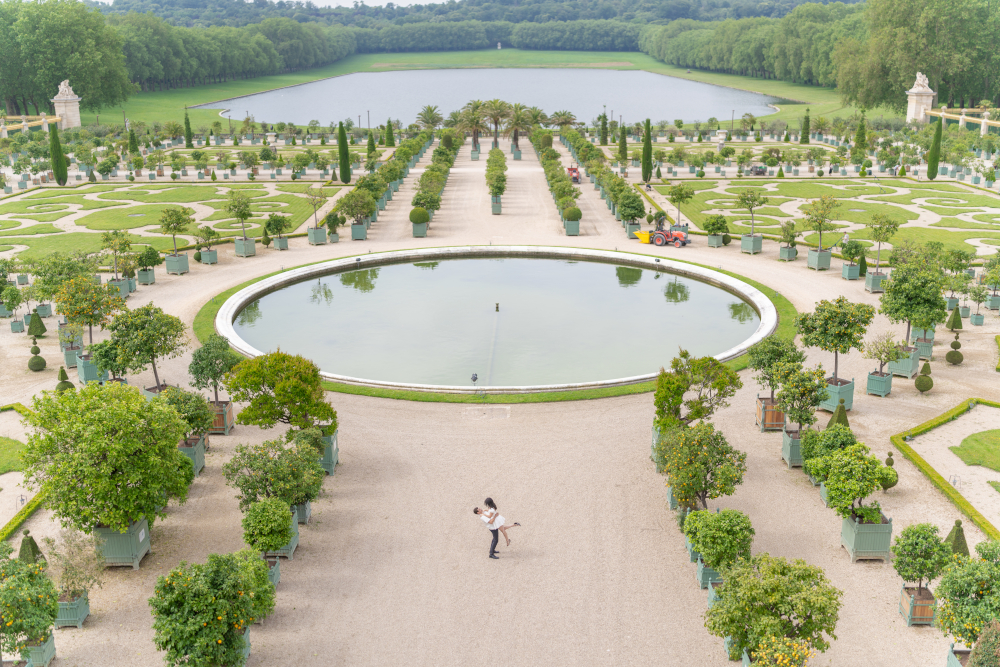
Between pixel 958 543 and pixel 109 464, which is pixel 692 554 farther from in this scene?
pixel 109 464

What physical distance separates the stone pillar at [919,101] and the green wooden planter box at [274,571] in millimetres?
106396

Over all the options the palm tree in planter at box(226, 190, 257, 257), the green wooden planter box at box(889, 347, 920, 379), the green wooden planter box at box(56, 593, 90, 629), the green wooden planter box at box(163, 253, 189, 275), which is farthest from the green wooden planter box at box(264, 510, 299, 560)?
the palm tree in planter at box(226, 190, 257, 257)

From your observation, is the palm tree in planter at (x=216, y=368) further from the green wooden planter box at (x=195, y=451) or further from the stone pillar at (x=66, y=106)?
the stone pillar at (x=66, y=106)

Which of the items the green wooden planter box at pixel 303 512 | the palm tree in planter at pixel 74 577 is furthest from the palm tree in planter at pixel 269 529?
the palm tree in planter at pixel 74 577

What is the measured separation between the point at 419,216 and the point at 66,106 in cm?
8517

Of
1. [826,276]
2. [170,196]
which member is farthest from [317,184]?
[826,276]

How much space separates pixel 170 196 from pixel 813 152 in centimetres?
5603

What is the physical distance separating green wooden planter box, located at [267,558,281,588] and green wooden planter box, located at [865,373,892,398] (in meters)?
19.8

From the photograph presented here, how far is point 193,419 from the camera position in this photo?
22969mm

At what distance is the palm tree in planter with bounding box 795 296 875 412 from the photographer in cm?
2634

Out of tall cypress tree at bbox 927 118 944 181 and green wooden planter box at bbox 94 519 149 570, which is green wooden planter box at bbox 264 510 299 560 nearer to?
green wooden planter box at bbox 94 519 149 570

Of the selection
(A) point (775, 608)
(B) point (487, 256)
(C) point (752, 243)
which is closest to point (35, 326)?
(B) point (487, 256)

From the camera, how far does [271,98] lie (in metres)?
179

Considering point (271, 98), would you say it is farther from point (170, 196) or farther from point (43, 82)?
point (170, 196)
